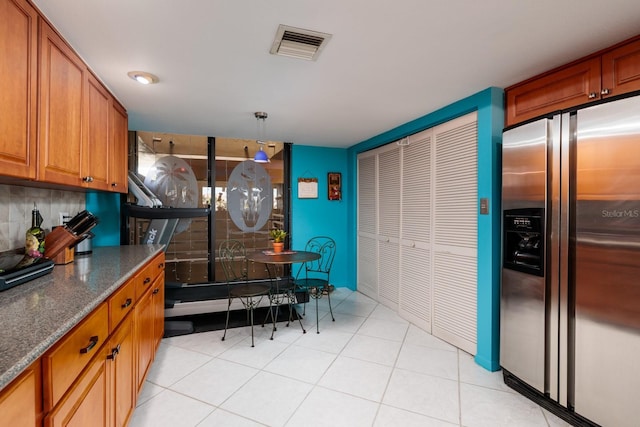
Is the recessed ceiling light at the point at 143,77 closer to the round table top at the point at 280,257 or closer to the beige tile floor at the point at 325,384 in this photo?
the round table top at the point at 280,257

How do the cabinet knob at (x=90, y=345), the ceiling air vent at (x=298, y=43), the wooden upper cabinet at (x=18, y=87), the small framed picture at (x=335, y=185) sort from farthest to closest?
the small framed picture at (x=335, y=185)
the ceiling air vent at (x=298, y=43)
the wooden upper cabinet at (x=18, y=87)
the cabinet knob at (x=90, y=345)

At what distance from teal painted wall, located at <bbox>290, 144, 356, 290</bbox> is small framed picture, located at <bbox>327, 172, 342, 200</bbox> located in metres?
0.06

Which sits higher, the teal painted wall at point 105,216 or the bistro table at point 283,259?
the teal painted wall at point 105,216

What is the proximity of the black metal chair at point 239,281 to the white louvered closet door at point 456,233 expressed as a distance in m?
1.77

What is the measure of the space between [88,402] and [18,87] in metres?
1.40

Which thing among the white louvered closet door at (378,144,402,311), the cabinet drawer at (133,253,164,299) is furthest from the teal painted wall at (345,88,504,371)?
the cabinet drawer at (133,253,164,299)

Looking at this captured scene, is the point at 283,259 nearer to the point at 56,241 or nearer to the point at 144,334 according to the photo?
the point at 144,334

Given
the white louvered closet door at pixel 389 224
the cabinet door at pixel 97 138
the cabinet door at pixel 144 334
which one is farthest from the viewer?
the white louvered closet door at pixel 389 224

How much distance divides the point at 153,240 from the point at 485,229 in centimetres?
332

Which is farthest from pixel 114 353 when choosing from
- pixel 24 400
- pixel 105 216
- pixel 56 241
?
pixel 105 216

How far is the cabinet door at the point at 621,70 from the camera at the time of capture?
171 centimetres

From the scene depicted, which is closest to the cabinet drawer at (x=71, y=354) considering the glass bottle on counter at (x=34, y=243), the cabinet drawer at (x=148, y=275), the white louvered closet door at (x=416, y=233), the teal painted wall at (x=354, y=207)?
the cabinet drawer at (x=148, y=275)

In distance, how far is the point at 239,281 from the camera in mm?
3906

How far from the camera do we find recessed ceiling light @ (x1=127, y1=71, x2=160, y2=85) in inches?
86.1
